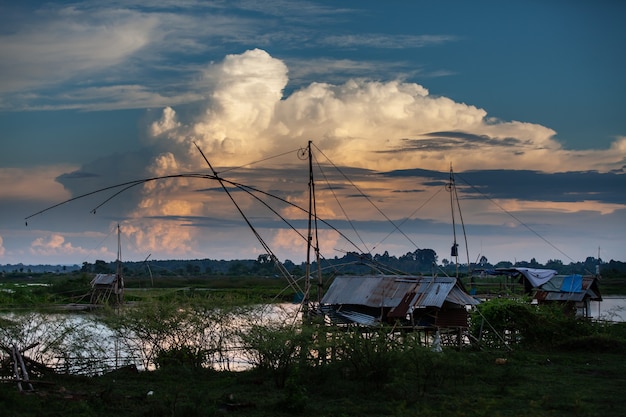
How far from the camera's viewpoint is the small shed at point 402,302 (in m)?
18.7

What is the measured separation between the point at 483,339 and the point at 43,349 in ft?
39.0

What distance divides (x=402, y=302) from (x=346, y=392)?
603cm

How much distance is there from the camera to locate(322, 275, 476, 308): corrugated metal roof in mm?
18641

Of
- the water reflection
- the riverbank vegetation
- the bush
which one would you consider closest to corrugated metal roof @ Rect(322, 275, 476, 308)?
the riverbank vegetation

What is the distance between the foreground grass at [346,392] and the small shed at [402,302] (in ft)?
7.77

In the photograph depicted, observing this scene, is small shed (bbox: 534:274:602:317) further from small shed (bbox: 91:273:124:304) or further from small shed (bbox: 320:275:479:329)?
small shed (bbox: 91:273:124:304)

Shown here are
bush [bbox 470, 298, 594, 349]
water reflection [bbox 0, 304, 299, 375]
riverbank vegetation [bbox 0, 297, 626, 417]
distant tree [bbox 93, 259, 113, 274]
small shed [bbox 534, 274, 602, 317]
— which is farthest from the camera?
distant tree [bbox 93, 259, 113, 274]

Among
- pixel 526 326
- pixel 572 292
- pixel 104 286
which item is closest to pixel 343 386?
pixel 526 326

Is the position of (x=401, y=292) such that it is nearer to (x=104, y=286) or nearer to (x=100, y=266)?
(x=104, y=286)

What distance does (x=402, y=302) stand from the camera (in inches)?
739

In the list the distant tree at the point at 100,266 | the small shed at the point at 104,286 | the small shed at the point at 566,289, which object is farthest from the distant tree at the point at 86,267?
the small shed at the point at 566,289

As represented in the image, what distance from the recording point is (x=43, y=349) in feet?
49.6

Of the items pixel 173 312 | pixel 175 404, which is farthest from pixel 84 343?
pixel 175 404

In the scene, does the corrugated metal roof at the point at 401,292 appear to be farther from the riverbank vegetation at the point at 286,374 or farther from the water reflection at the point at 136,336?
the water reflection at the point at 136,336
